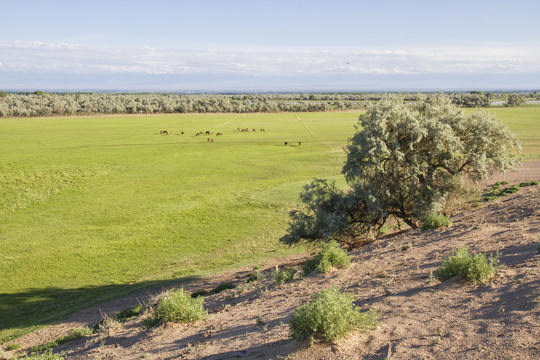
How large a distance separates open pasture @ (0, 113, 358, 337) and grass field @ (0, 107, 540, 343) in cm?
11

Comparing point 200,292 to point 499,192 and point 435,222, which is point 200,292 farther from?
point 499,192

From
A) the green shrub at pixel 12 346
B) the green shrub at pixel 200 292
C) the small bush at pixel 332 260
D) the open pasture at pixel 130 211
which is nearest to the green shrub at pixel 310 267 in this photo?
the small bush at pixel 332 260

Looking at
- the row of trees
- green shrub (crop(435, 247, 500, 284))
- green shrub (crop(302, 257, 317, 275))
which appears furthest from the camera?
the row of trees

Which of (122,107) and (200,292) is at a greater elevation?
(122,107)

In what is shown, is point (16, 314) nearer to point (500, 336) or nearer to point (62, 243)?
point (62, 243)

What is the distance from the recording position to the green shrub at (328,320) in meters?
7.87

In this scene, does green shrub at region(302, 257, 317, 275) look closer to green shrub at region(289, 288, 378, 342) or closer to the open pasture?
green shrub at region(289, 288, 378, 342)

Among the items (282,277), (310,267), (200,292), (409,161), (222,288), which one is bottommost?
(200,292)

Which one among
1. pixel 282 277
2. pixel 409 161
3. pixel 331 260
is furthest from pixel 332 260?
pixel 409 161

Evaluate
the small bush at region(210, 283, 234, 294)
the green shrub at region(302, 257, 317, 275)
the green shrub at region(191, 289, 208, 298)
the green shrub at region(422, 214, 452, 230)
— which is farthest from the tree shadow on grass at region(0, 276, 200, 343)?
the green shrub at region(422, 214, 452, 230)

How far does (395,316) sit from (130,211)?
103 ft

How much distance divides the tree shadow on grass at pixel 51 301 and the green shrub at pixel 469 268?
14.2m

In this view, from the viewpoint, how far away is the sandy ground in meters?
7.67

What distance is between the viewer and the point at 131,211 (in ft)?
119
